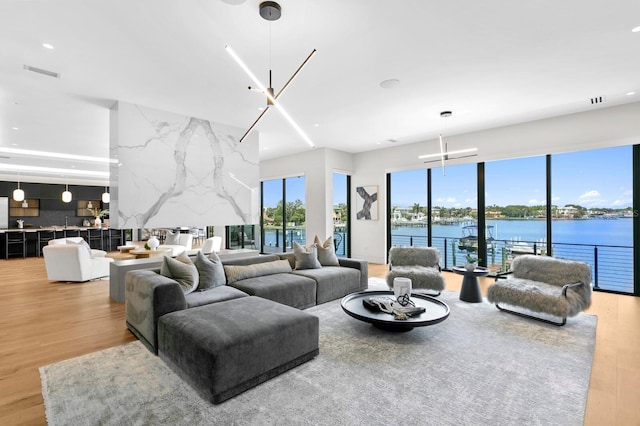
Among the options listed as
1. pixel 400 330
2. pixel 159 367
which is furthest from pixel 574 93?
pixel 159 367

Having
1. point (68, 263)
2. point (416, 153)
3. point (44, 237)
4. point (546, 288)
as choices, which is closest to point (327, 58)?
point (546, 288)

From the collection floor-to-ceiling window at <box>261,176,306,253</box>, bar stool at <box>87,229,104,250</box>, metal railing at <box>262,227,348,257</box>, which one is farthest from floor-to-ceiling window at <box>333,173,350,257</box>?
bar stool at <box>87,229,104,250</box>

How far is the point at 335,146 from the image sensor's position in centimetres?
761

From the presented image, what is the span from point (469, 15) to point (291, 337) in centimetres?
305

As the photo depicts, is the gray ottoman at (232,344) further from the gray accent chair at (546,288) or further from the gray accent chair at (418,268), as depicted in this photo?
the gray accent chair at (546,288)

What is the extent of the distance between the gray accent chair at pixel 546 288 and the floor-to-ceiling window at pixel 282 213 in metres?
5.11

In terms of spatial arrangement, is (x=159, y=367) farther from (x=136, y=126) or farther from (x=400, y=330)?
(x=136, y=126)

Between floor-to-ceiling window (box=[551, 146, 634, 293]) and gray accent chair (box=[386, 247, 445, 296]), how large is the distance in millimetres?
2402

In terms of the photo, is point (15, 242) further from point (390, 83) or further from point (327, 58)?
point (390, 83)

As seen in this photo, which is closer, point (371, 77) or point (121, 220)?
point (371, 77)

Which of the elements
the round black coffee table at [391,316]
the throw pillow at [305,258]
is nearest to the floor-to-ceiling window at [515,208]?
the round black coffee table at [391,316]

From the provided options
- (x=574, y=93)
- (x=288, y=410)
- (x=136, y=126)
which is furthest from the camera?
(x=136, y=126)

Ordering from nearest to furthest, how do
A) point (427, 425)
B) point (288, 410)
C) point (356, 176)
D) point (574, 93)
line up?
point (427, 425) < point (288, 410) < point (574, 93) < point (356, 176)

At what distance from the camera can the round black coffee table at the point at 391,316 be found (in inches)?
117
